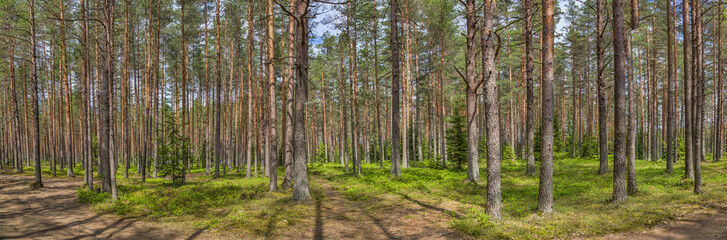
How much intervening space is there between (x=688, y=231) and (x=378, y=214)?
697cm

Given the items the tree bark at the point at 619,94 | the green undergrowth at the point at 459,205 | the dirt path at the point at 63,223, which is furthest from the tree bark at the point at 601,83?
the dirt path at the point at 63,223

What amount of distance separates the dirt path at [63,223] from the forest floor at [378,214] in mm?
24

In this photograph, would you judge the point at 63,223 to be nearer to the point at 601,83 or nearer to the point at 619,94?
the point at 619,94

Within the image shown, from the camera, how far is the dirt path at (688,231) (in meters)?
6.05

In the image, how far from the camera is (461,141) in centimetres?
2041

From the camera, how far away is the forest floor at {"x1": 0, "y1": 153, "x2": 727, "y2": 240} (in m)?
6.84

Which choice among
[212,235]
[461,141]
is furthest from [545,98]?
[461,141]

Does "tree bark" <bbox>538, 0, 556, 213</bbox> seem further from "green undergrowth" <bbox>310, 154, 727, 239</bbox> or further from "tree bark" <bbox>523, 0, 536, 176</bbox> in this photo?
"tree bark" <bbox>523, 0, 536, 176</bbox>

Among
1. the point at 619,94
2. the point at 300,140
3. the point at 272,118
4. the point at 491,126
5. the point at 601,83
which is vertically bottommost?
the point at 300,140

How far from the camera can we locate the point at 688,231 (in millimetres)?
6348

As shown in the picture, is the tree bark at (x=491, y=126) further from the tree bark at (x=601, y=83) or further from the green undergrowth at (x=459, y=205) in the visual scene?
the tree bark at (x=601, y=83)

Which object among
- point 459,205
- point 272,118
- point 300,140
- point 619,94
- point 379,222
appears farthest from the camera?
point 272,118

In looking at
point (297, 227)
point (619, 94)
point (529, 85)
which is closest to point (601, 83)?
point (529, 85)

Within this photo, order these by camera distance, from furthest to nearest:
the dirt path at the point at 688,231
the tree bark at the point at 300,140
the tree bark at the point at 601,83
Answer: the tree bark at the point at 601,83 → the tree bark at the point at 300,140 → the dirt path at the point at 688,231
